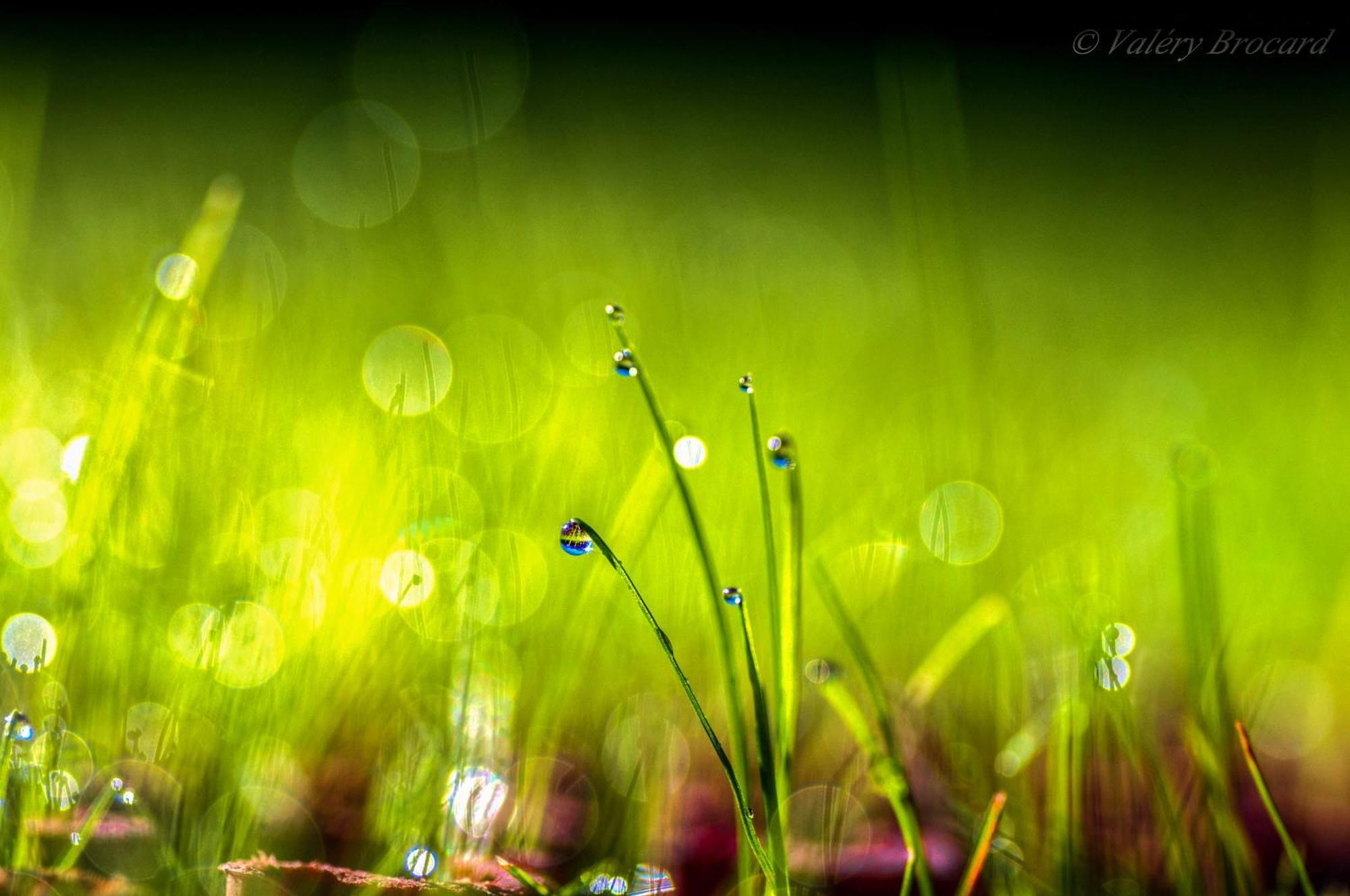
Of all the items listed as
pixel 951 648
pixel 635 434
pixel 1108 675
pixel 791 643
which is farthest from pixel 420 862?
pixel 635 434

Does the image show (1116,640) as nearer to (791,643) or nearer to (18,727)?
(791,643)

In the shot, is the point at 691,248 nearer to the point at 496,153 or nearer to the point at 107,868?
the point at 496,153

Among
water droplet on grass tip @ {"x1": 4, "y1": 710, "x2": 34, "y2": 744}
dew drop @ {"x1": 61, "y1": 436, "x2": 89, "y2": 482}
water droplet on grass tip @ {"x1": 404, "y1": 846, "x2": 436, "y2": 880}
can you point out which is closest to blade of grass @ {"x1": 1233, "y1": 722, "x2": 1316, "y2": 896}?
water droplet on grass tip @ {"x1": 404, "y1": 846, "x2": 436, "y2": 880}

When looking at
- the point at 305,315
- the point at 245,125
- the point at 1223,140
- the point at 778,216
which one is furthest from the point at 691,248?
the point at 1223,140

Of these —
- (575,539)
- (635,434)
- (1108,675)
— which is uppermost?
(635,434)

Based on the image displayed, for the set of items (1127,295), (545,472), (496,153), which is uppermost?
(496,153)

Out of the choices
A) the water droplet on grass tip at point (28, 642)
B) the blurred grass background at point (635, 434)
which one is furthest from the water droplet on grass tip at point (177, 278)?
the water droplet on grass tip at point (28, 642)

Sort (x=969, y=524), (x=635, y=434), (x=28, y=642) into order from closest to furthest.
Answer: (x=28, y=642) → (x=969, y=524) → (x=635, y=434)
